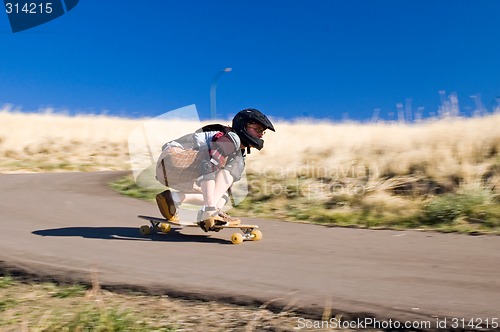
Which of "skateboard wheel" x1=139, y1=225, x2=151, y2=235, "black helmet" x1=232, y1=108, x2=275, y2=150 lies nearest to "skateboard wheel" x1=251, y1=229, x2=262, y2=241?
"black helmet" x1=232, y1=108, x2=275, y2=150

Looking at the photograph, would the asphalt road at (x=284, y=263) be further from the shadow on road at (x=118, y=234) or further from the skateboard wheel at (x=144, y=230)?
the skateboard wheel at (x=144, y=230)

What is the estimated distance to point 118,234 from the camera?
667 cm

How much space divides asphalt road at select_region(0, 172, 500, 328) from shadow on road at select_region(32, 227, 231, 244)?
1 centimetres

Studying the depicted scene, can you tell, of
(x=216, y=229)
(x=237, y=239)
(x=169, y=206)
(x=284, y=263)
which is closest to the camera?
(x=284, y=263)

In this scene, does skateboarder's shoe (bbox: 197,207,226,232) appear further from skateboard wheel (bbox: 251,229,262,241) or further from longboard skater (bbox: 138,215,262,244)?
skateboard wheel (bbox: 251,229,262,241)

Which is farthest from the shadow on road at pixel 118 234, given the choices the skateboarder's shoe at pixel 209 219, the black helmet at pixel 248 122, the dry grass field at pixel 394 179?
the dry grass field at pixel 394 179

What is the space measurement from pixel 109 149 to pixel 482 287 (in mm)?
15409

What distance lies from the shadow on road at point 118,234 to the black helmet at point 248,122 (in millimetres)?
1062

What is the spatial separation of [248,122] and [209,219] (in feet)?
3.54

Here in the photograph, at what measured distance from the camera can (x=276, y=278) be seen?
4508 mm

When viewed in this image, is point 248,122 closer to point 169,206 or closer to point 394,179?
point 169,206

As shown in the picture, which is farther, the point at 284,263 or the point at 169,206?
the point at 169,206

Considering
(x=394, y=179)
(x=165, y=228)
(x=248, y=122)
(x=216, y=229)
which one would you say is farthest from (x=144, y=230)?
(x=394, y=179)

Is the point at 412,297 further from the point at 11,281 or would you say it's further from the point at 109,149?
the point at 109,149
